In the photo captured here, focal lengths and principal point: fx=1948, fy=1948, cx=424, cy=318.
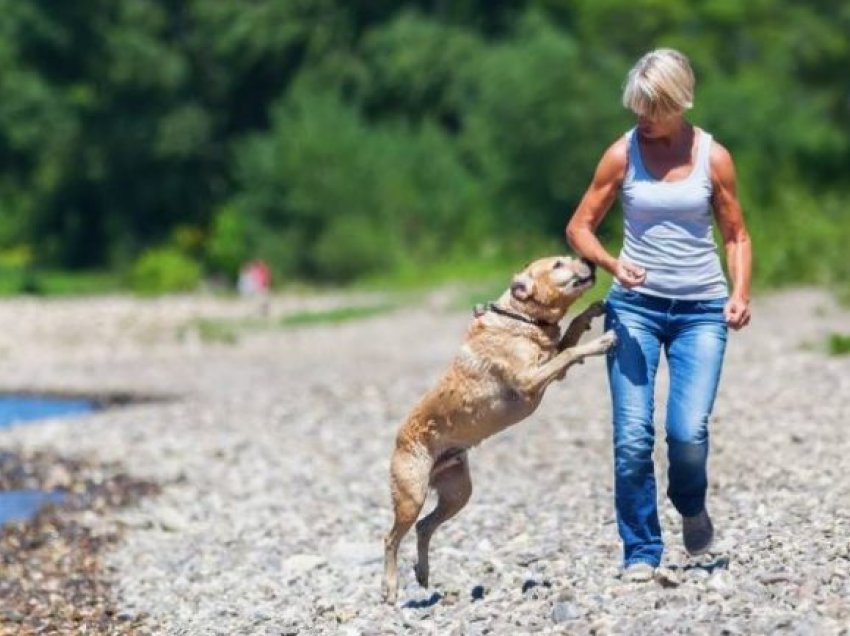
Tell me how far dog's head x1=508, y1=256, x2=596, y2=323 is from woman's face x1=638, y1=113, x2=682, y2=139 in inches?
24.8

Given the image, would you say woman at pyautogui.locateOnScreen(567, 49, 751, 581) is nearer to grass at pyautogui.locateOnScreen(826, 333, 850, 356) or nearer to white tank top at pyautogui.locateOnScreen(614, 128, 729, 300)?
white tank top at pyautogui.locateOnScreen(614, 128, 729, 300)

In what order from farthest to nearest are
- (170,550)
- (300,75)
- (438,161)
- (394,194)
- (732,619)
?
1. (300,75)
2. (438,161)
3. (394,194)
4. (170,550)
5. (732,619)

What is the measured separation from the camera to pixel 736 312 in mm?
7926

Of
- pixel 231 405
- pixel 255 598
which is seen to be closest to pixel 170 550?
pixel 255 598

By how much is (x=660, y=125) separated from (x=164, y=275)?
41.3 meters

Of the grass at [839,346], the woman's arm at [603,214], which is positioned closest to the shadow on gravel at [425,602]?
the woman's arm at [603,214]

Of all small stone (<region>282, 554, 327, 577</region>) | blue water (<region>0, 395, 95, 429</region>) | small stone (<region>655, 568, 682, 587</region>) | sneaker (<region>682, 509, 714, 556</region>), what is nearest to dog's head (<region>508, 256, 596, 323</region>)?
sneaker (<region>682, 509, 714, 556</region>)

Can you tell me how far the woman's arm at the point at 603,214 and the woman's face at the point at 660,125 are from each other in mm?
151

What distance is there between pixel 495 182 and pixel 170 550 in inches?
1246

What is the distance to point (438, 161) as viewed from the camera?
50.2 m

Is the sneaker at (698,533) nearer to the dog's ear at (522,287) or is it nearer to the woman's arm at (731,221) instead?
the woman's arm at (731,221)

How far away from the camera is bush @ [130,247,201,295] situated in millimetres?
48031

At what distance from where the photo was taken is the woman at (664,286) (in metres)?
7.91

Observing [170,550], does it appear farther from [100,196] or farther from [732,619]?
[100,196]
